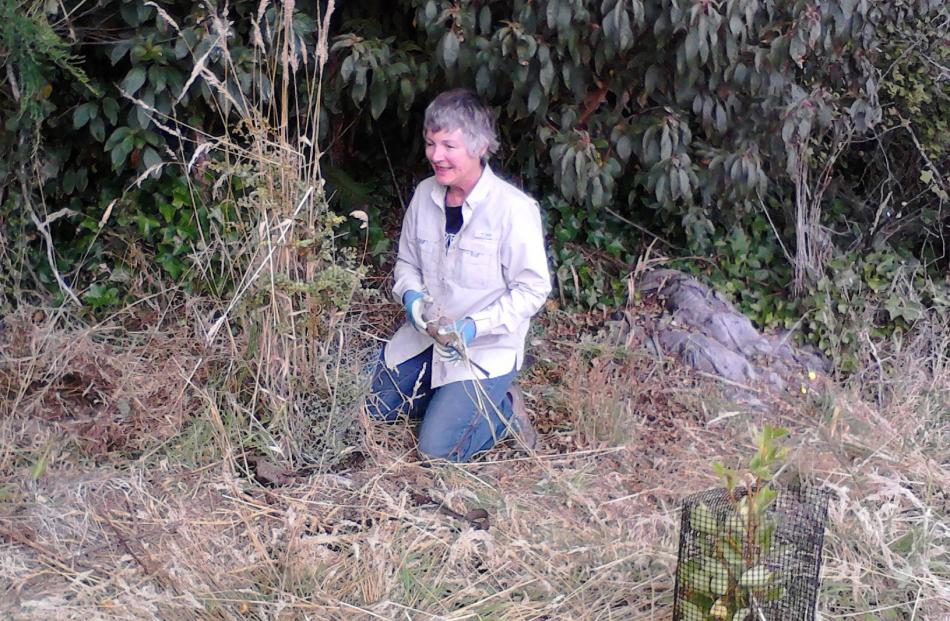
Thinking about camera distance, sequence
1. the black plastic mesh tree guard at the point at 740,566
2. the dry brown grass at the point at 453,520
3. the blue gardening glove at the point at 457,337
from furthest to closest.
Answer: the blue gardening glove at the point at 457,337, the dry brown grass at the point at 453,520, the black plastic mesh tree guard at the point at 740,566

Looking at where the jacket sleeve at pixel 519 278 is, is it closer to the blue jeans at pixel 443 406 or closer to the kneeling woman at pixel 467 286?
the kneeling woman at pixel 467 286

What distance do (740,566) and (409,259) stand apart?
6.14 feet

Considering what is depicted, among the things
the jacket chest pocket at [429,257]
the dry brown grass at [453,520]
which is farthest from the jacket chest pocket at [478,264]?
the dry brown grass at [453,520]

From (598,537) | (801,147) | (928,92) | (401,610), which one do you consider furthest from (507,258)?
(928,92)

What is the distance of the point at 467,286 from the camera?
3660 mm

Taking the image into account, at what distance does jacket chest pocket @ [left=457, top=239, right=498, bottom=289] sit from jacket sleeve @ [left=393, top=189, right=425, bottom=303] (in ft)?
0.69

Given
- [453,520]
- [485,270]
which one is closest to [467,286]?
[485,270]

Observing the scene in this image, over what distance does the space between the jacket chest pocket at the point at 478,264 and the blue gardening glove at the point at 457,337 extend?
0.17 m

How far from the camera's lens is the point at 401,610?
2664mm

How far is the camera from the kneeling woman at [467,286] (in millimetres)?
3510

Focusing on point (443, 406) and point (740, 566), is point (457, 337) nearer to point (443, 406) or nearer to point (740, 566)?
point (443, 406)

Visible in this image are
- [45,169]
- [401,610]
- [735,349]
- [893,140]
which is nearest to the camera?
[401,610]

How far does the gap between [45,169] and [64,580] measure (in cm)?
209

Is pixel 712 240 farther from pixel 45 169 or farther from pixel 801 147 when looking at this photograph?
pixel 45 169
